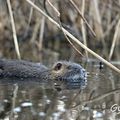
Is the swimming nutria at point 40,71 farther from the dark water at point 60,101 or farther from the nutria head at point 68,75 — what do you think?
the dark water at point 60,101

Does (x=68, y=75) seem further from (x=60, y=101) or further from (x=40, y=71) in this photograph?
(x=60, y=101)

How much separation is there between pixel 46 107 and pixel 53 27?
229 inches

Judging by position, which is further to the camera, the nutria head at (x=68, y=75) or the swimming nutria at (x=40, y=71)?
the swimming nutria at (x=40, y=71)

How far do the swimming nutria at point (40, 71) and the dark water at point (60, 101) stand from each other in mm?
227

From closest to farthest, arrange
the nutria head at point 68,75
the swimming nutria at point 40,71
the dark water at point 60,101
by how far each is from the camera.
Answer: the dark water at point 60,101, the nutria head at point 68,75, the swimming nutria at point 40,71

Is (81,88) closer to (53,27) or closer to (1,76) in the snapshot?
(1,76)

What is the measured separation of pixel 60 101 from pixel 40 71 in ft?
4.98

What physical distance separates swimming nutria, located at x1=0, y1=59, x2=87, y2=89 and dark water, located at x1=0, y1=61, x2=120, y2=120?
227 mm

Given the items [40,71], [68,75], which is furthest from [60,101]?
[40,71]

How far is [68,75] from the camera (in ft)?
19.2

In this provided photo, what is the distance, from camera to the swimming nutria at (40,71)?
581cm

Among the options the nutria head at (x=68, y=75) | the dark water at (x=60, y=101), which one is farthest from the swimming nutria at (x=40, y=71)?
the dark water at (x=60, y=101)

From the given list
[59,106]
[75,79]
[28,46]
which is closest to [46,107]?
[59,106]

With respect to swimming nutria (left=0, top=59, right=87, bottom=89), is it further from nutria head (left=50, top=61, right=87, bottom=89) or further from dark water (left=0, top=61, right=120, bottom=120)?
dark water (left=0, top=61, right=120, bottom=120)
